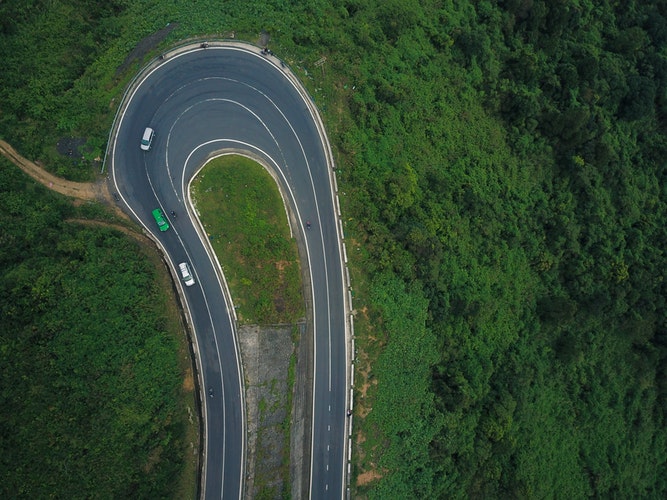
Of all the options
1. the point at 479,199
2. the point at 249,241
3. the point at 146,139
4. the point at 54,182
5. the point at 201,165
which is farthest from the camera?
the point at 479,199

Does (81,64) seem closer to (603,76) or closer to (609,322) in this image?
(603,76)

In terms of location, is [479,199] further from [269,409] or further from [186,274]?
[186,274]

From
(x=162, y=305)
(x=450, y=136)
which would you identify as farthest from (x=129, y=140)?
(x=450, y=136)

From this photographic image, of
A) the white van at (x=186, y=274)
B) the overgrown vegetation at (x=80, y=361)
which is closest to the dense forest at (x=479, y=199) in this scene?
the overgrown vegetation at (x=80, y=361)

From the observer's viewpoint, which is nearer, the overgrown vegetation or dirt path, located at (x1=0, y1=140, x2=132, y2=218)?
the overgrown vegetation

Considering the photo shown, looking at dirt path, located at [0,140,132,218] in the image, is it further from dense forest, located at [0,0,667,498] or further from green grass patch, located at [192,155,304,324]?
green grass patch, located at [192,155,304,324]

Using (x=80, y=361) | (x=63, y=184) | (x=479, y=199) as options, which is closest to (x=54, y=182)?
(x=63, y=184)

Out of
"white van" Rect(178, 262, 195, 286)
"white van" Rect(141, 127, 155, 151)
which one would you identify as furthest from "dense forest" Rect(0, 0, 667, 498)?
"white van" Rect(178, 262, 195, 286)
